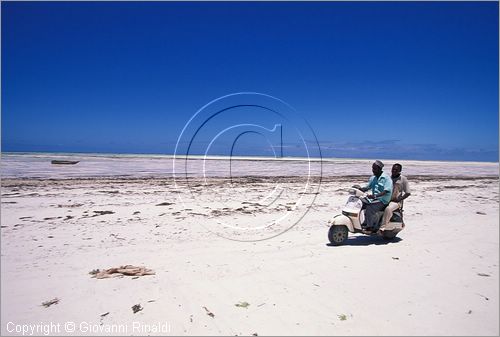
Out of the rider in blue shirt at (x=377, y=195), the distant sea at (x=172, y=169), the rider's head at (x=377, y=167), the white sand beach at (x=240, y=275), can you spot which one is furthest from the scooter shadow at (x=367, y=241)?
the distant sea at (x=172, y=169)

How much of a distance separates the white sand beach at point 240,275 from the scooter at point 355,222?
0.26 metres

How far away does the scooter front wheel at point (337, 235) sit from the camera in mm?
7047

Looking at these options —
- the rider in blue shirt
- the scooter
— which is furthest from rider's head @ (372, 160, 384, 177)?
the scooter

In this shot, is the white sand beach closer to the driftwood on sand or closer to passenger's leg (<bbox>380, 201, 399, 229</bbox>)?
the driftwood on sand

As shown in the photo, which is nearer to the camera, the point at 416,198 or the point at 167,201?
the point at 167,201

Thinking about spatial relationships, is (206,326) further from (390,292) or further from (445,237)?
(445,237)

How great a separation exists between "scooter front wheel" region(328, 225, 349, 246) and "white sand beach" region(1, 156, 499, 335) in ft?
0.73

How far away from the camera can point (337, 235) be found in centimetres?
707

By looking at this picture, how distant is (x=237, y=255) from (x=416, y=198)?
1111cm


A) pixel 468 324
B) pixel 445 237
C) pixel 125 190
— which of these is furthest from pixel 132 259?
pixel 125 190

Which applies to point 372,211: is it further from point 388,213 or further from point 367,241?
point 367,241

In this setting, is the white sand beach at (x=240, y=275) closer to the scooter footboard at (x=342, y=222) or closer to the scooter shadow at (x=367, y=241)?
the scooter shadow at (x=367, y=241)

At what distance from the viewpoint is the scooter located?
7.07m

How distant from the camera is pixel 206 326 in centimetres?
379
